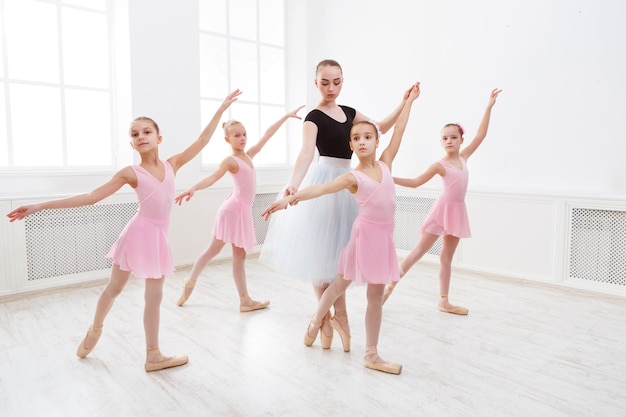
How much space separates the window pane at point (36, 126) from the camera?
134 inches

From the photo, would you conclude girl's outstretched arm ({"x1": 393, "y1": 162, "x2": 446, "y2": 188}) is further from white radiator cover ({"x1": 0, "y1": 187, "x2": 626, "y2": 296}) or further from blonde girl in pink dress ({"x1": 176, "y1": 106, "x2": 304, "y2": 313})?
white radiator cover ({"x1": 0, "y1": 187, "x2": 626, "y2": 296})

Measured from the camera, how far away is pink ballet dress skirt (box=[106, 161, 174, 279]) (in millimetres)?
2012

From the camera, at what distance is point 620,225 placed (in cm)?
311

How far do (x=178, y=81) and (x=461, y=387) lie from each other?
3.12m

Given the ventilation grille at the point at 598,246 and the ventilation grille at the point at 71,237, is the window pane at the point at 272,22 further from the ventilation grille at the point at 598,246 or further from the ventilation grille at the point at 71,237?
the ventilation grille at the point at 598,246

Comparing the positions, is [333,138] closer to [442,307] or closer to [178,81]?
[442,307]

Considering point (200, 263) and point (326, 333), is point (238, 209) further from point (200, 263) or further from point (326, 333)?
point (326, 333)

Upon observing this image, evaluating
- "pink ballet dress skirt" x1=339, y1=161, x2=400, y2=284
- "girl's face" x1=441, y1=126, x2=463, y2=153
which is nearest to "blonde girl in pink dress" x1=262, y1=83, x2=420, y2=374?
"pink ballet dress skirt" x1=339, y1=161, x2=400, y2=284

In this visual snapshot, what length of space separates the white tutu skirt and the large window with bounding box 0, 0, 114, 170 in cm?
227

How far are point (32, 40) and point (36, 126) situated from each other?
61 cm

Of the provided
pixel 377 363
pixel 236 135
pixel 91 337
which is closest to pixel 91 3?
pixel 236 135

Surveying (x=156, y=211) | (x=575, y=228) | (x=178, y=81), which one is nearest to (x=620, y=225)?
(x=575, y=228)

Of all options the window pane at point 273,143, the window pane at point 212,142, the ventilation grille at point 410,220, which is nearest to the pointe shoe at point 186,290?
the window pane at point 212,142

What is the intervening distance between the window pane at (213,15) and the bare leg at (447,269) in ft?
9.64
